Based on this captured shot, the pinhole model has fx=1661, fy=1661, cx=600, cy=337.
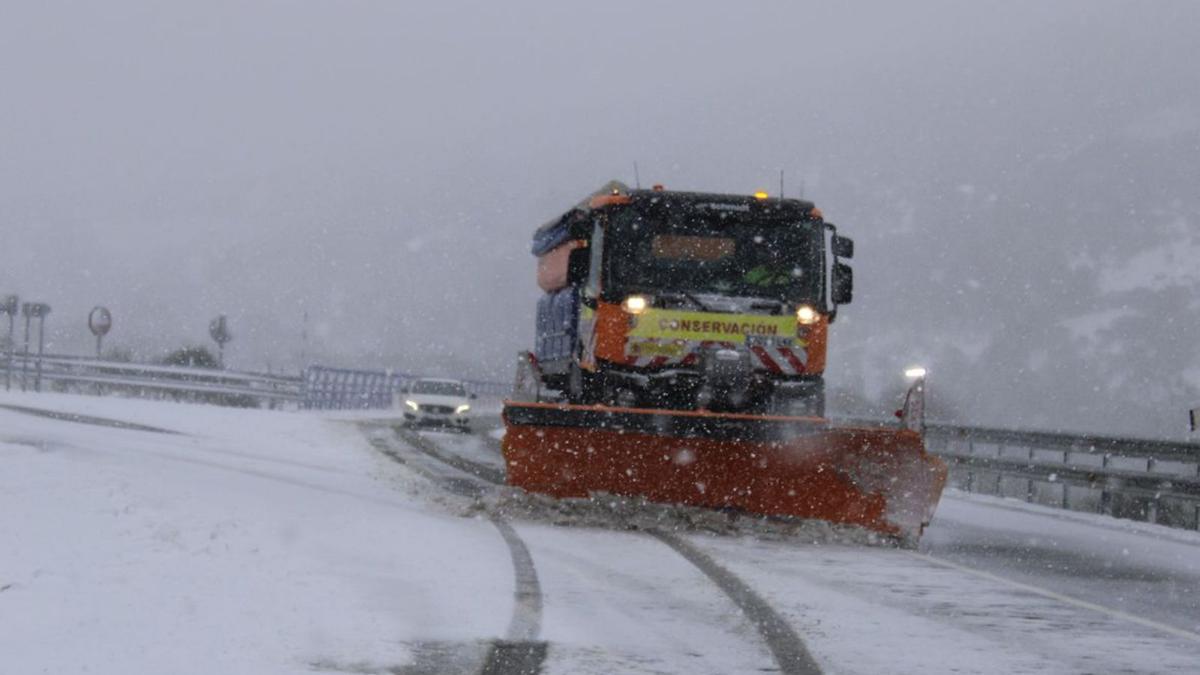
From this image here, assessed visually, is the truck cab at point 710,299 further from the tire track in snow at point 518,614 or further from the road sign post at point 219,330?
the road sign post at point 219,330

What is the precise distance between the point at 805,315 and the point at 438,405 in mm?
22478

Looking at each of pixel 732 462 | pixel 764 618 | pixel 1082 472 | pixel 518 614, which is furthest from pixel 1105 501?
pixel 518 614

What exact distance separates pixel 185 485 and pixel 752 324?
17.0 ft

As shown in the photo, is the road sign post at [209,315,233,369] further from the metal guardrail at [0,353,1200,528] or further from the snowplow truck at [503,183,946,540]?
the snowplow truck at [503,183,946,540]

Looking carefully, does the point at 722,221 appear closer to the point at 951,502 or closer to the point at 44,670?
the point at 951,502

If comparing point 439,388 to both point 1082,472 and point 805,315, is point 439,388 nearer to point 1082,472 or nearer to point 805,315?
point 1082,472

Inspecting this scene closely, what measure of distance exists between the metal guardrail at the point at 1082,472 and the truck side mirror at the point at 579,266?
640 cm

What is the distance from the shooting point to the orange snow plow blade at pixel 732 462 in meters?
13.1


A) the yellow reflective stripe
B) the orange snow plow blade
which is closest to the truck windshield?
the yellow reflective stripe

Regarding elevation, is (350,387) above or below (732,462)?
above

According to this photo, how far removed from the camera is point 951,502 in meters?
20.3

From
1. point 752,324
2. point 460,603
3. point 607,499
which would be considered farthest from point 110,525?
point 752,324

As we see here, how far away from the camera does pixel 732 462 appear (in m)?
13.6

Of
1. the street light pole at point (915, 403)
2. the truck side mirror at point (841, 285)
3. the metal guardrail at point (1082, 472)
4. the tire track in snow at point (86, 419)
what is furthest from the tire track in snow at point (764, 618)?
the tire track in snow at point (86, 419)
